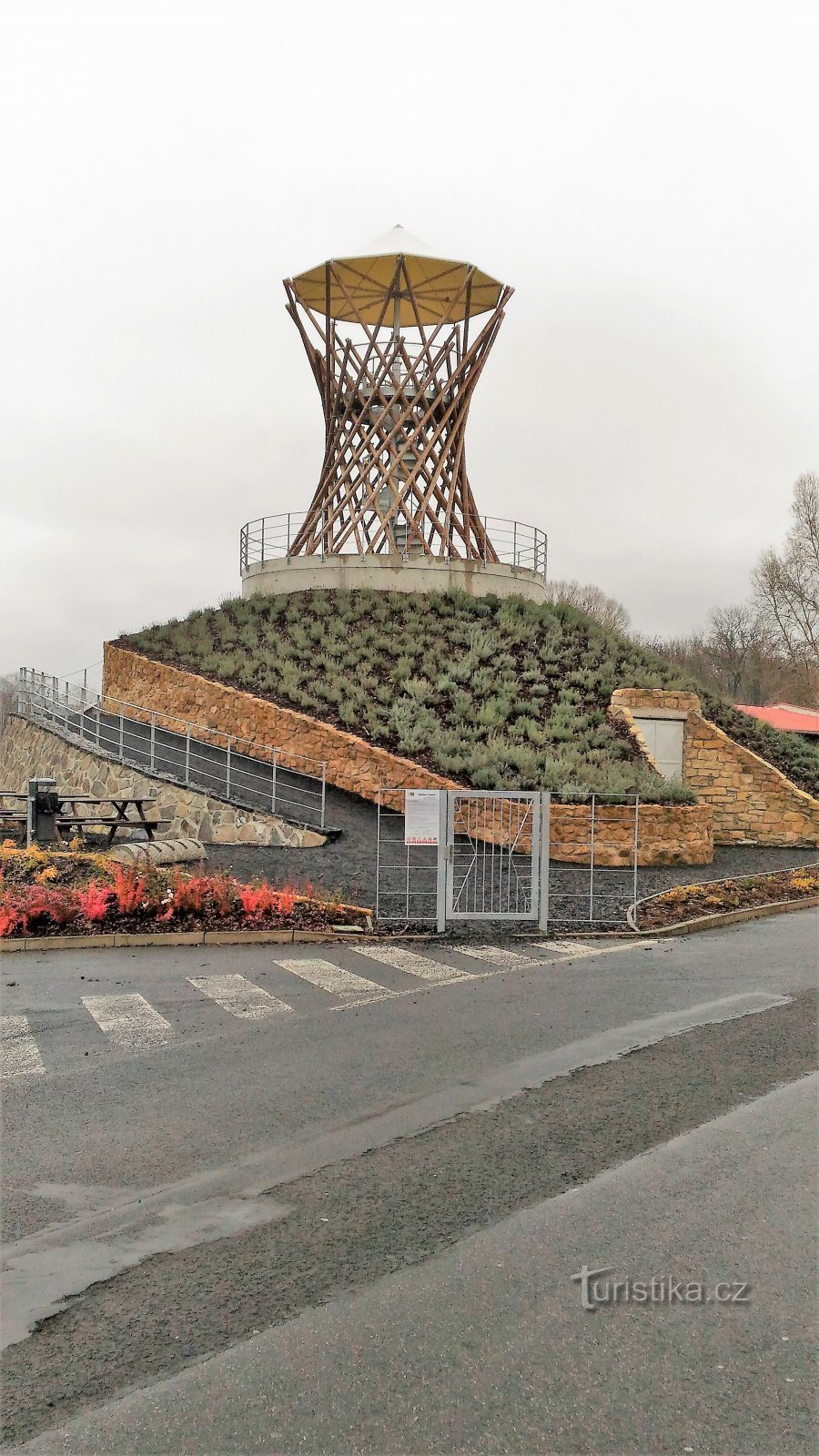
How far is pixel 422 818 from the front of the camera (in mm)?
12586

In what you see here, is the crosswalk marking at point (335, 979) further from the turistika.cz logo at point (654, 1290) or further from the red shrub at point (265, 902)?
the turistika.cz logo at point (654, 1290)

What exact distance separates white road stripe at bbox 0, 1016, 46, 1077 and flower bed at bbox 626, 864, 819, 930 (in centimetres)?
794

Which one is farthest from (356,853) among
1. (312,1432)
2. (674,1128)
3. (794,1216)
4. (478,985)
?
(312,1432)

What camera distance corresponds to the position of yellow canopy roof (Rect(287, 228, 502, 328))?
115ft

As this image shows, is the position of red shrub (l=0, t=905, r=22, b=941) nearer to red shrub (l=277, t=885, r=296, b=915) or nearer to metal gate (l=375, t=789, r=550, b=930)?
red shrub (l=277, t=885, r=296, b=915)

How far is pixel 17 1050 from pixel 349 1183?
3.27 metres

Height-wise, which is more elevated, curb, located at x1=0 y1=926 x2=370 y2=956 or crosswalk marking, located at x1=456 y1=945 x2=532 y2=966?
curb, located at x1=0 y1=926 x2=370 y2=956

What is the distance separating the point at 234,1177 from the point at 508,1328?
1.78 m

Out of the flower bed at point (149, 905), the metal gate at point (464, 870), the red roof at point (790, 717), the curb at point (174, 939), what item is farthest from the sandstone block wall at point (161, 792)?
the red roof at point (790, 717)

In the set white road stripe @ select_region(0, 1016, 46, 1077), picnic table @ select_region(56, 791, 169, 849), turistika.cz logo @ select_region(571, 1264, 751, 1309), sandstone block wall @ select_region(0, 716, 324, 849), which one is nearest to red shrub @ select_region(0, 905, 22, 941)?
white road stripe @ select_region(0, 1016, 46, 1077)

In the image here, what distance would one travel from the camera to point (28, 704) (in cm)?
2869

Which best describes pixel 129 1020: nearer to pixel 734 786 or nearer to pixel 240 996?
pixel 240 996

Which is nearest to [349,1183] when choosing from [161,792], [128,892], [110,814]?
[128,892]

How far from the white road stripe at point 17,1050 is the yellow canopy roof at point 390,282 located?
31818 millimetres
